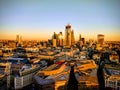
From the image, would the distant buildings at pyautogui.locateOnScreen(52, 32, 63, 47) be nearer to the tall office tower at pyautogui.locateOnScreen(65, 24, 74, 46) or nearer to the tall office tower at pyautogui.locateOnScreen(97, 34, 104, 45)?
the tall office tower at pyautogui.locateOnScreen(65, 24, 74, 46)

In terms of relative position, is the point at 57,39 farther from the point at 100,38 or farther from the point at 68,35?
the point at 100,38

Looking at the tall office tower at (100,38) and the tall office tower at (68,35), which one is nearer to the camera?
the tall office tower at (100,38)

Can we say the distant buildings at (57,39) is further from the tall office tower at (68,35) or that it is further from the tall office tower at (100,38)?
the tall office tower at (100,38)

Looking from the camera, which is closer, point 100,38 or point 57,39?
point 100,38

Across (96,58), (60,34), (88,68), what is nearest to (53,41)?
(60,34)

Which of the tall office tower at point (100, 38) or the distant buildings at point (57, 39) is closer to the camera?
the tall office tower at point (100, 38)

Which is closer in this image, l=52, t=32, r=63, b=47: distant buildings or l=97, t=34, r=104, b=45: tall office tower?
l=97, t=34, r=104, b=45: tall office tower

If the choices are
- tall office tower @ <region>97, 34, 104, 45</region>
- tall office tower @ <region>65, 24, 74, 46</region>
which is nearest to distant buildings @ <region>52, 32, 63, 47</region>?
tall office tower @ <region>65, 24, 74, 46</region>

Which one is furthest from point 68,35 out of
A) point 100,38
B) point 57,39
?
point 100,38

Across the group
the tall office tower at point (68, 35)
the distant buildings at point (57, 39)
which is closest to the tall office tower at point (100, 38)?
the tall office tower at point (68, 35)

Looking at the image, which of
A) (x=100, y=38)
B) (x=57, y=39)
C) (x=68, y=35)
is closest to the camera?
(x=100, y=38)

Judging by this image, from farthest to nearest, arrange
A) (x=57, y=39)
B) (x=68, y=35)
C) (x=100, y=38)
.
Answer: (x=57, y=39) < (x=68, y=35) < (x=100, y=38)
